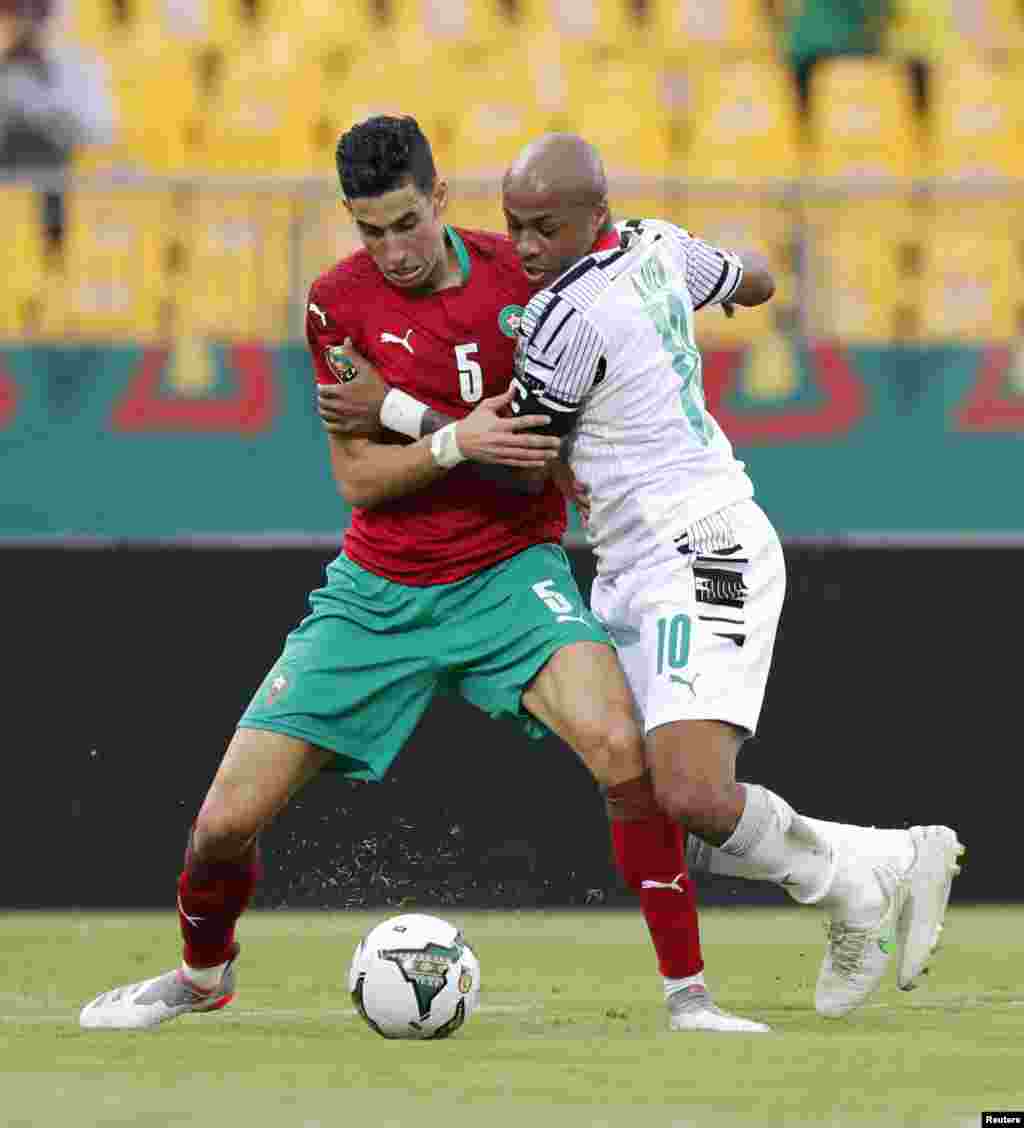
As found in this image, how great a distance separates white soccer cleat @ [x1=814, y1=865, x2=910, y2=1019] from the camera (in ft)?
19.0

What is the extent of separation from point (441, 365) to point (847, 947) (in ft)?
5.34

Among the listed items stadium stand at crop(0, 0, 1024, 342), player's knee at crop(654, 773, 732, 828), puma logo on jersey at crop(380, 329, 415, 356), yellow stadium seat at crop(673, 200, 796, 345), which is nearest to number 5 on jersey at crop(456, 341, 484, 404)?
puma logo on jersey at crop(380, 329, 415, 356)

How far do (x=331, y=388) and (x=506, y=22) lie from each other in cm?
776

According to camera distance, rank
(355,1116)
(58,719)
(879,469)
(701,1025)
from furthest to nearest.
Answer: (879,469) < (58,719) < (701,1025) < (355,1116)

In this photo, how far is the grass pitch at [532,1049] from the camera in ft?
14.2

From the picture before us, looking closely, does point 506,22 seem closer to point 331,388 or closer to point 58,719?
point 58,719

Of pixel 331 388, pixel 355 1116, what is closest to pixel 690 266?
pixel 331 388

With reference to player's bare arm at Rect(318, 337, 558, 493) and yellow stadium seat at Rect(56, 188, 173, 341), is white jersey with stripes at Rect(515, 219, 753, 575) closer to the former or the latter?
player's bare arm at Rect(318, 337, 558, 493)

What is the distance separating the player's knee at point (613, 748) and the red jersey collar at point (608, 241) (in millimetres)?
1051

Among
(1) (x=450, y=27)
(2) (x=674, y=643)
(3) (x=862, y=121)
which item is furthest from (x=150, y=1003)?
(1) (x=450, y=27)

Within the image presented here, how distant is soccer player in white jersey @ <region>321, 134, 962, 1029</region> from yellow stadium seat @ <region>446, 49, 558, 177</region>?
6662mm

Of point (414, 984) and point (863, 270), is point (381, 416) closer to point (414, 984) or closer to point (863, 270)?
point (414, 984)

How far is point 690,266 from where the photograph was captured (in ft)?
19.6

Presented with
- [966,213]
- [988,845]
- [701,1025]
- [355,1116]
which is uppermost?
[966,213]
